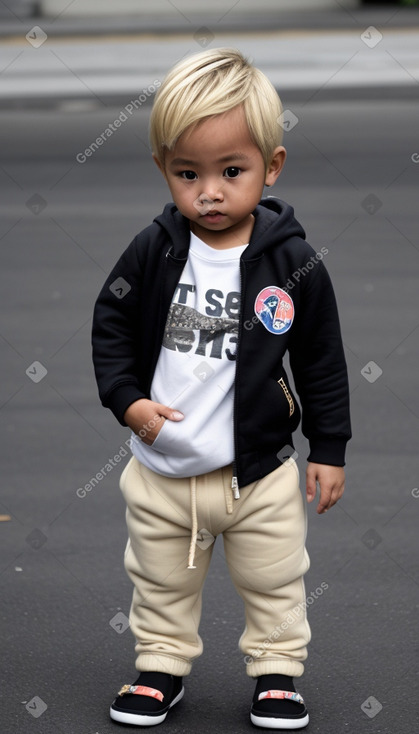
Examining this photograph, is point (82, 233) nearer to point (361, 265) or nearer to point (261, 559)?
point (361, 265)

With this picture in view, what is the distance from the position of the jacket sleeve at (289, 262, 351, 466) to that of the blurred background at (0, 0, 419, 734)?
685mm

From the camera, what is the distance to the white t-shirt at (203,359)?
249cm

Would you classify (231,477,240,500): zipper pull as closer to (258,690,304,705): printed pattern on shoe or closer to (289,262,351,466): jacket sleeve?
(289,262,351,466): jacket sleeve

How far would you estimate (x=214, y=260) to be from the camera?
2.50 m

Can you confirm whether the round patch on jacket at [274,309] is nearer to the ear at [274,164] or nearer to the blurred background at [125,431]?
the ear at [274,164]

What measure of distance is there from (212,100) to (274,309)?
1.50ft

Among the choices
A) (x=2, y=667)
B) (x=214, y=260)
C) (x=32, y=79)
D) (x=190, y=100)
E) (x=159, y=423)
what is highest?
(x=32, y=79)

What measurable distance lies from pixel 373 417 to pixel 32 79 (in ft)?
39.8

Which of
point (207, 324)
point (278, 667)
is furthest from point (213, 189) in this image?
point (278, 667)

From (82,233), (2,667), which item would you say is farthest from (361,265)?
(2,667)

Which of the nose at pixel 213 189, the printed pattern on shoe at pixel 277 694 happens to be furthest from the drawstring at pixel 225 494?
the nose at pixel 213 189

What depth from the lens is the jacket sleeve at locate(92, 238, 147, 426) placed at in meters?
2.55

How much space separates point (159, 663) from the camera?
2709 mm

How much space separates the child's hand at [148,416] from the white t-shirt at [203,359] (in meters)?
0.01
